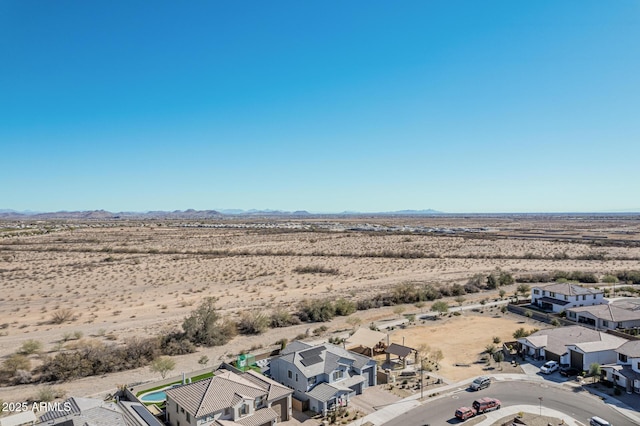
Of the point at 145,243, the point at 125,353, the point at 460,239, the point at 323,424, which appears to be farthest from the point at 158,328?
the point at 460,239

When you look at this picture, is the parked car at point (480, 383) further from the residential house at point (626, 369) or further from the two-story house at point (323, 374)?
the residential house at point (626, 369)

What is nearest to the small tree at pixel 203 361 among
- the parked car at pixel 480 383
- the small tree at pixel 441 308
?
the parked car at pixel 480 383

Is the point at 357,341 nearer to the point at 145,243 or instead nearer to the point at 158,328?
the point at 158,328

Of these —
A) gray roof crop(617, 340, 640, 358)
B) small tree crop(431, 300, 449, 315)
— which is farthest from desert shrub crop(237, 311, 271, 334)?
gray roof crop(617, 340, 640, 358)

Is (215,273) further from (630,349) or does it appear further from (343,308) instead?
(630,349)

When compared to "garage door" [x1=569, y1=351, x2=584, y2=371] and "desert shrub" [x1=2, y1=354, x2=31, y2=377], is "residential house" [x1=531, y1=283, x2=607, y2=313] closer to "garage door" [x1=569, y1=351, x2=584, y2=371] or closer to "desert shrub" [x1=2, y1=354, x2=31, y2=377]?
"garage door" [x1=569, y1=351, x2=584, y2=371]

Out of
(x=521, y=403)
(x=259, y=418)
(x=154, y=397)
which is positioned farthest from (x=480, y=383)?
(x=154, y=397)
